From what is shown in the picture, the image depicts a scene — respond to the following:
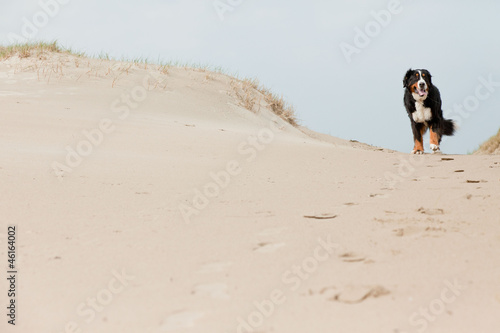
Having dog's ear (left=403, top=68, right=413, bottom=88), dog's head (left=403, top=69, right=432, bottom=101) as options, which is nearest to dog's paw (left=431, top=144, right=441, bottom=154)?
dog's head (left=403, top=69, right=432, bottom=101)

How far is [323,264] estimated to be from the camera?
246cm

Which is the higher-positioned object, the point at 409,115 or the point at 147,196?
the point at 409,115

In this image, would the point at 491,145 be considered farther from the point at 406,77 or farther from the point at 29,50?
the point at 29,50

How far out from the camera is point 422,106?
8.15 meters

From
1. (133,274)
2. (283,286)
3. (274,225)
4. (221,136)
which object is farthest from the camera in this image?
(221,136)

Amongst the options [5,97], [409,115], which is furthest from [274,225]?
[5,97]

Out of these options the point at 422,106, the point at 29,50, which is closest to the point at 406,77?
the point at 422,106

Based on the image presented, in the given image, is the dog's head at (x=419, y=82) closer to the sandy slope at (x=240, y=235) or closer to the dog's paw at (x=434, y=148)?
the dog's paw at (x=434, y=148)

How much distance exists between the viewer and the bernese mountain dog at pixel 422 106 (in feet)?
26.4

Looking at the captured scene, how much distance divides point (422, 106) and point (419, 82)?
15.5 inches

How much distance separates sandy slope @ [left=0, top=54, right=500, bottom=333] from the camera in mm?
2045

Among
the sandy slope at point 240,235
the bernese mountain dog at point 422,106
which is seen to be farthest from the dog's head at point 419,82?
the sandy slope at point 240,235

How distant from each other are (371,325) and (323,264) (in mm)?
599

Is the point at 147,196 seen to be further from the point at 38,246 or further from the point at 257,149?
the point at 257,149
